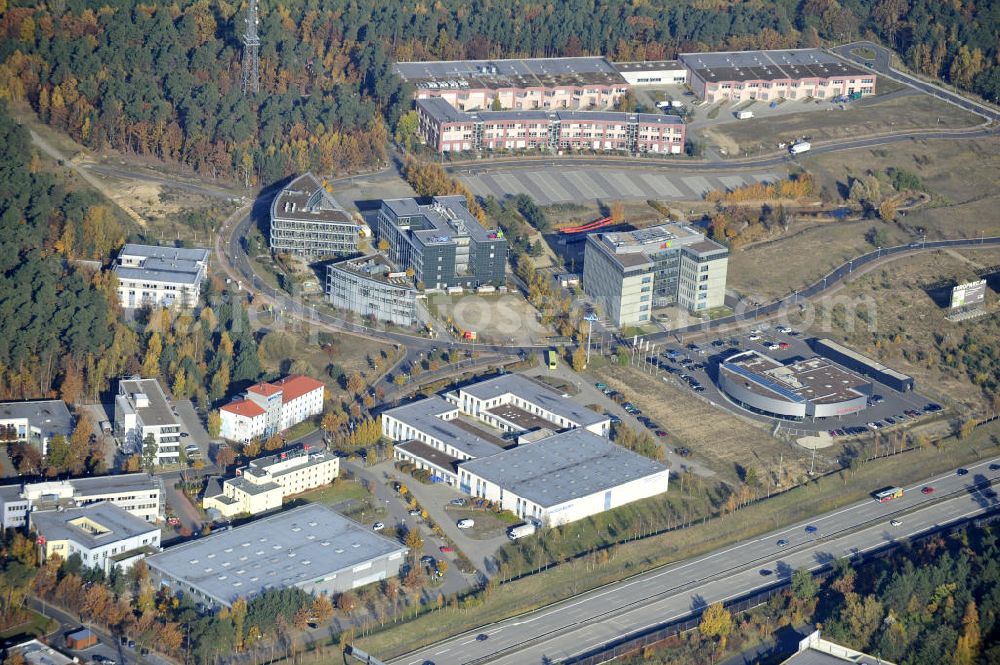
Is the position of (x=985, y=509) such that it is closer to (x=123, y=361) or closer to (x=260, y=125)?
(x=123, y=361)

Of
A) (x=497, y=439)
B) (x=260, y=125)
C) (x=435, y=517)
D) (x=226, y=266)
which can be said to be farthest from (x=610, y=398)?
(x=260, y=125)

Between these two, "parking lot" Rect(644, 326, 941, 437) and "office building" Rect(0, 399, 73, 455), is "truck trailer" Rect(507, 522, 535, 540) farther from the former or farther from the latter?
"office building" Rect(0, 399, 73, 455)

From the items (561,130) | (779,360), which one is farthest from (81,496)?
(561,130)

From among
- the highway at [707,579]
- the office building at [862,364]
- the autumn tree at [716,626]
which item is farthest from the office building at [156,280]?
the autumn tree at [716,626]

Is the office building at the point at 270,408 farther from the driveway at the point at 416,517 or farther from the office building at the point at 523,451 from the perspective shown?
the driveway at the point at 416,517

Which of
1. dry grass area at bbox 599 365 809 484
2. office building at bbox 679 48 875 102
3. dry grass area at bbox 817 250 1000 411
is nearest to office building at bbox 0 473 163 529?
dry grass area at bbox 599 365 809 484
